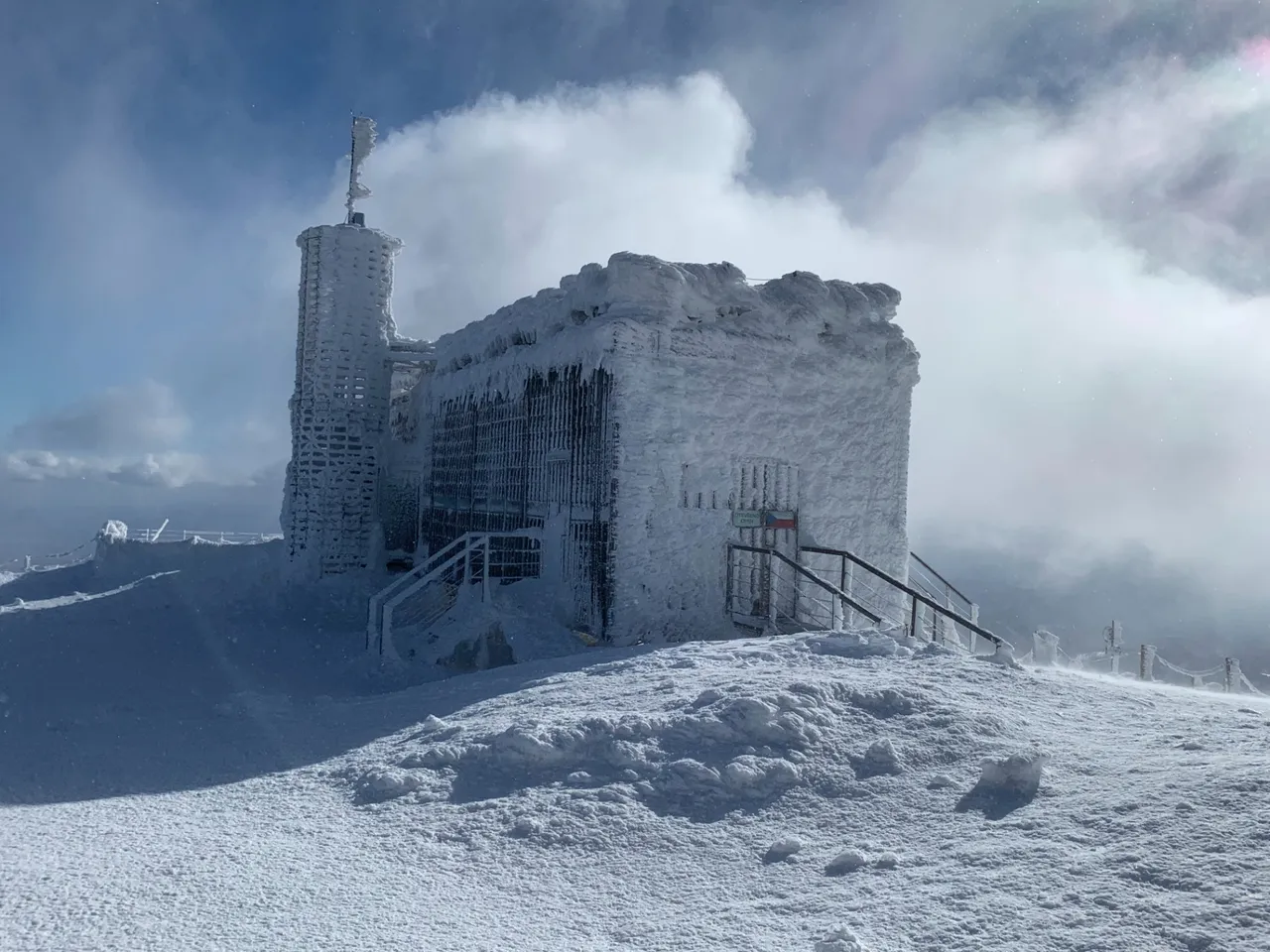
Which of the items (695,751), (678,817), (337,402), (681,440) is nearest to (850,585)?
(681,440)

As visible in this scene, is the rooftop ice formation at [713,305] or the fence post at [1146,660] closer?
the rooftop ice formation at [713,305]

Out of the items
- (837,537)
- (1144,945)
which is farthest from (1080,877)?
(837,537)

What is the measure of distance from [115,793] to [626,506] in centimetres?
688

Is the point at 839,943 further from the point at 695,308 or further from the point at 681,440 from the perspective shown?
the point at 695,308

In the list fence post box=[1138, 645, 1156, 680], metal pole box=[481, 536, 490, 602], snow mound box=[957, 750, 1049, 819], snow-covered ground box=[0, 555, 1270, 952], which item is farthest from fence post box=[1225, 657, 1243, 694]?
snow mound box=[957, 750, 1049, 819]

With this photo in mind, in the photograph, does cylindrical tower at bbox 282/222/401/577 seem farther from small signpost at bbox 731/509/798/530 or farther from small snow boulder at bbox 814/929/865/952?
small snow boulder at bbox 814/929/865/952

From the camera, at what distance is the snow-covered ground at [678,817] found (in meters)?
4.50

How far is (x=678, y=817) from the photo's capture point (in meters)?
5.98

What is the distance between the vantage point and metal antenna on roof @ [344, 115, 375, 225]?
806 inches

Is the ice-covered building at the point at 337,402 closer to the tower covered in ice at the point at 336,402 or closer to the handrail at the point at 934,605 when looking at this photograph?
the tower covered in ice at the point at 336,402

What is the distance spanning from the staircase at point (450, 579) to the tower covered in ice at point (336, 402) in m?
4.02

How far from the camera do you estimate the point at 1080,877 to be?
4.43 metres

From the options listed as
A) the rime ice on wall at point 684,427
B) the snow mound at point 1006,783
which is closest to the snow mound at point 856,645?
the snow mound at point 1006,783

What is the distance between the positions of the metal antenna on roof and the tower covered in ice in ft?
3.57
